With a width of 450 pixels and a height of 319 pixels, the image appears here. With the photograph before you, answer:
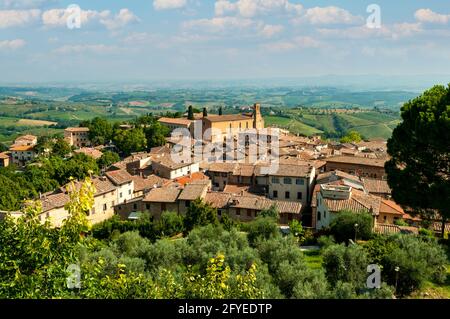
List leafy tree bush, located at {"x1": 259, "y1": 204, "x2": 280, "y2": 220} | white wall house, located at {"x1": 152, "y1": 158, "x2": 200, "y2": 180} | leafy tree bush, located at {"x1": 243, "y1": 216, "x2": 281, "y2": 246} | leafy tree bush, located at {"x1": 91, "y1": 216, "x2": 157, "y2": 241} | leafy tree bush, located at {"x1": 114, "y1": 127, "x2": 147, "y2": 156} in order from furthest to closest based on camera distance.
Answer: leafy tree bush, located at {"x1": 114, "y1": 127, "x2": 147, "y2": 156}, white wall house, located at {"x1": 152, "y1": 158, "x2": 200, "y2": 180}, leafy tree bush, located at {"x1": 91, "y1": 216, "x2": 157, "y2": 241}, leafy tree bush, located at {"x1": 259, "y1": 204, "x2": 280, "y2": 220}, leafy tree bush, located at {"x1": 243, "y1": 216, "x2": 281, "y2": 246}

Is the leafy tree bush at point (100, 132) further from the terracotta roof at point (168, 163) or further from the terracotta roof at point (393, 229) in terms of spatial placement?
the terracotta roof at point (393, 229)

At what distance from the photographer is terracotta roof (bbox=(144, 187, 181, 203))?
31109mm

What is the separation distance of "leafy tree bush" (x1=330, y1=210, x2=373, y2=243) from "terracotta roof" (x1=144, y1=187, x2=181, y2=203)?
13.5 metres

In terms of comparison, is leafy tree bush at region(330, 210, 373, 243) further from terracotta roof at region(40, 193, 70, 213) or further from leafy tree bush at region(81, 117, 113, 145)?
leafy tree bush at region(81, 117, 113, 145)

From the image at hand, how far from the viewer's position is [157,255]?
1706cm

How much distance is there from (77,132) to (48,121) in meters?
103

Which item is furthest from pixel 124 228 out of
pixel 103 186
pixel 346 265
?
pixel 346 265

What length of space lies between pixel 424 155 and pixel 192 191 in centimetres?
1752

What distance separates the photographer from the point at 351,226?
20750 millimetres

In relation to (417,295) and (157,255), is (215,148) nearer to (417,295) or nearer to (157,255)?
(157,255)

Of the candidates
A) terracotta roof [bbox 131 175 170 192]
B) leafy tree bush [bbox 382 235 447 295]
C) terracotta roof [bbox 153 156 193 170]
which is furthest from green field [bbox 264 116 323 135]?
leafy tree bush [bbox 382 235 447 295]

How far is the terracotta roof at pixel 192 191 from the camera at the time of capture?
99.1ft
